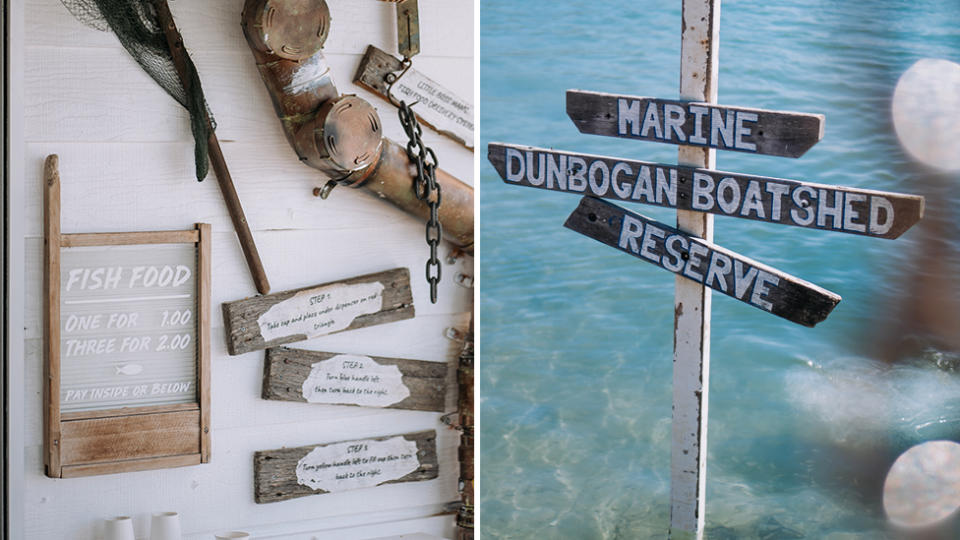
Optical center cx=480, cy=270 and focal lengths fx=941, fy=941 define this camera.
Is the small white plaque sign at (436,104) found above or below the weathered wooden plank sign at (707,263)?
above

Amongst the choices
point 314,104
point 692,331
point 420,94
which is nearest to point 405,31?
point 420,94

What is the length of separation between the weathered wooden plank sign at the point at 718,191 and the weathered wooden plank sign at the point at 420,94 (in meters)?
0.21

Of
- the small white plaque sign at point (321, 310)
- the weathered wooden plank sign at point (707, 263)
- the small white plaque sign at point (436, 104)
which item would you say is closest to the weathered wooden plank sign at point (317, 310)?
the small white plaque sign at point (321, 310)

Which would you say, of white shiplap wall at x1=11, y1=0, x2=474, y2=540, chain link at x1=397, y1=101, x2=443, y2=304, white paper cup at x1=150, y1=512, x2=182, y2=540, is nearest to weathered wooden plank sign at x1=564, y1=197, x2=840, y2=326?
chain link at x1=397, y1=101, x2=443, y2=304

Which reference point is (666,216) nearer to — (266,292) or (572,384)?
(572,384)

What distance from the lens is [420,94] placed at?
2.10 metres

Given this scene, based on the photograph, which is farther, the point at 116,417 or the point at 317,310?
the point at 317,310

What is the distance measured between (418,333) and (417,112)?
0.50 meters

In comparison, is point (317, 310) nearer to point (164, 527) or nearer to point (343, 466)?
→ point (343, 466)

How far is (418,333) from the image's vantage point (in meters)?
2.18

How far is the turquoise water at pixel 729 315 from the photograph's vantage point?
3.38 m

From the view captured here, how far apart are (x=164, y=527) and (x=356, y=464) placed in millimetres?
437

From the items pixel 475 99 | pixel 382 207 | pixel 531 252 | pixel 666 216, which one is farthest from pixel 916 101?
pixel 382 207

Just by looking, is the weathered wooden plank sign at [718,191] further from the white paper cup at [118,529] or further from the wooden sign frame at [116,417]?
the white paper cup at [118,529]
